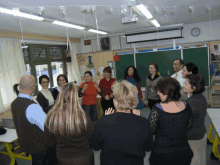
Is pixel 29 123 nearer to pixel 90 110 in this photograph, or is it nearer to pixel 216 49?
pixel 90 110

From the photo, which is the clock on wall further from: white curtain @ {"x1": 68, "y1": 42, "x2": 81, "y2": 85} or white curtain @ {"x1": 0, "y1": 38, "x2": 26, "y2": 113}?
white curtain @ {"x1": 0, "y1": 38, "x2": 26, "y2": 113}

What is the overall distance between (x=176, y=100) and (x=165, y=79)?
0.21 m

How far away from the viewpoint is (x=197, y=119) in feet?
5.40

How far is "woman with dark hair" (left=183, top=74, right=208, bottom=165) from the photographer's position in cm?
163

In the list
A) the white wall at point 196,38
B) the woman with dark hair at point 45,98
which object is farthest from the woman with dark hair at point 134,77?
the white wall at point 196,38

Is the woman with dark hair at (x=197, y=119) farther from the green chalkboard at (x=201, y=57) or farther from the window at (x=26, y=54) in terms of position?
the window at (x=26, y=54)

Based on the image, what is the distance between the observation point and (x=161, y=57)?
5.33 meters

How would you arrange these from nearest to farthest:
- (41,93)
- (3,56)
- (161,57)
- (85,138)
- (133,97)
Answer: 1. (133,97)
2. (85,138)
3. (41,93)
4. (3,56)
5. (161,57)

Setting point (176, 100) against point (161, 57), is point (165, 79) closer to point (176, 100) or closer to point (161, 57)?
point (176, 100)

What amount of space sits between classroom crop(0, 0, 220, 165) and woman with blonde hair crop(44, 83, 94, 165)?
56.5 inches

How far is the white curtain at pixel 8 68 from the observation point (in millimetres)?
4441

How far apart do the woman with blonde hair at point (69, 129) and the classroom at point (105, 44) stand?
4.71 feet

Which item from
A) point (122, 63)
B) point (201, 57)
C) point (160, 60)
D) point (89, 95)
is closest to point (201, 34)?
point (201, 57)

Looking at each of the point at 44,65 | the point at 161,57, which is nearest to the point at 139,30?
the point at 161,57
